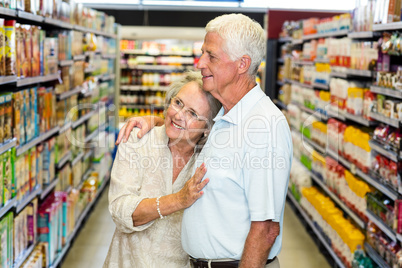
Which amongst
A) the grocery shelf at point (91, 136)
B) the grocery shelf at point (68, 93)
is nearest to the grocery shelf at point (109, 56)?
the grocery shelf at point (91, 136)

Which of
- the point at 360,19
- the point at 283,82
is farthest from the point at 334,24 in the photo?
the point at 283,82

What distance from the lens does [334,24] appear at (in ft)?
19.2

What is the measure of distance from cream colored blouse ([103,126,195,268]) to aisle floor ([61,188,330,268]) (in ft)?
8.78

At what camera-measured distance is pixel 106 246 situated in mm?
5441

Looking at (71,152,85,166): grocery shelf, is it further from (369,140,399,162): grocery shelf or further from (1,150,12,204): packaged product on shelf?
(369,140,399,162): grocery shelf

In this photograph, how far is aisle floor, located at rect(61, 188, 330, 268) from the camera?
5.05 m

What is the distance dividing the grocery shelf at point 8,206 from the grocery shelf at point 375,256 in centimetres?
258

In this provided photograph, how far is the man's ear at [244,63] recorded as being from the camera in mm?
2029

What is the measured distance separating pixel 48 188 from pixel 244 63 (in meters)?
2.77

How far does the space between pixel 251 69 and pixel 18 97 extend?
6.26 feet

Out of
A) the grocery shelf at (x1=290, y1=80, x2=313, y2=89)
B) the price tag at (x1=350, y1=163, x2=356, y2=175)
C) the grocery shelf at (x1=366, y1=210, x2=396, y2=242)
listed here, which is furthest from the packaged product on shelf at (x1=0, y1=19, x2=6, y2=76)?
the grocery shelf at (x1=290, y1=80, x2=313, y2=89)

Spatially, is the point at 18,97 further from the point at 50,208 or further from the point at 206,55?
the point at 206,55

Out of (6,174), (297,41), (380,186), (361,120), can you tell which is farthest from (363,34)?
(297,41)

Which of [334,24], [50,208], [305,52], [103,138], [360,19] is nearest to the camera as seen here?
[50,208]
